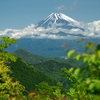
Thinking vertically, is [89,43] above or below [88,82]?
above

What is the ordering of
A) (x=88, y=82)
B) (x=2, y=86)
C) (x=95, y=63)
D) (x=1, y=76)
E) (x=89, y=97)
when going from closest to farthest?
(x=88, y=82) → (x=95, y=63) → (x=89, y=97) → (x=2, y=86) → (x=1, y=76)

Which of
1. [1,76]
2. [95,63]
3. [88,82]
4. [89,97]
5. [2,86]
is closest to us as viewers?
[88,82]

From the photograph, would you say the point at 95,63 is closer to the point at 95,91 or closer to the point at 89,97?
the point at 95,91

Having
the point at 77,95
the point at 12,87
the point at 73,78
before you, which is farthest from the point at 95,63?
the point at 12,87

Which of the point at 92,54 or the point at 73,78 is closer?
the point at 92,54

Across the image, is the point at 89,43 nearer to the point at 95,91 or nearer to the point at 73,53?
the point at 73,53

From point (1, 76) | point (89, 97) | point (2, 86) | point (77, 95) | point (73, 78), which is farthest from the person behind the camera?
point (1, 76)

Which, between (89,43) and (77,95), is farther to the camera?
(77,95)

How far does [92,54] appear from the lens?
565 cm

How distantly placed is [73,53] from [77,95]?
10444 mm

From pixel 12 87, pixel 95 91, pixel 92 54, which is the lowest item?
pixel 12 87

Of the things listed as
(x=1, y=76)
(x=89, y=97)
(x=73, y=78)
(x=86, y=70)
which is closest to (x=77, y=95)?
(x=89, y=97)

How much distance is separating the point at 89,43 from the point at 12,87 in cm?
1976

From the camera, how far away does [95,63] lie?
576 cm
